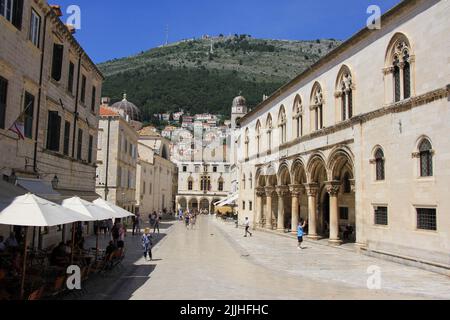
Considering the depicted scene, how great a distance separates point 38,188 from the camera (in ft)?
55.5

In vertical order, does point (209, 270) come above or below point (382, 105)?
below

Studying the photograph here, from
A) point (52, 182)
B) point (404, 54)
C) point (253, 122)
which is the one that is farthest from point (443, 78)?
point (253, 122)

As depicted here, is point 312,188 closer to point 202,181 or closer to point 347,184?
point 347,184

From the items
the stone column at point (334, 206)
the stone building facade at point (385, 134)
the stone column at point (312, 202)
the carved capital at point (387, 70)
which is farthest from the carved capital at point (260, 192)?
the carved capital at point (387, 70)

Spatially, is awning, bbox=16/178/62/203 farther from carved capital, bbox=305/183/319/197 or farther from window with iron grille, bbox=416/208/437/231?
carved capital, bbox=305/183/319/197

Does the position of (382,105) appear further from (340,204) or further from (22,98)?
(22,98)

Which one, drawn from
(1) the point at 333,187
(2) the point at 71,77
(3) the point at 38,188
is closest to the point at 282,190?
(1) the point at 333,187

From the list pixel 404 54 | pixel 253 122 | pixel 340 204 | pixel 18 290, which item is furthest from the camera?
pixel 253 122

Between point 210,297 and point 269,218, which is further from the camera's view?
point 269,218

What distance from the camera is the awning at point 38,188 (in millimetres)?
16031

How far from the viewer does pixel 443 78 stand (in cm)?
1569

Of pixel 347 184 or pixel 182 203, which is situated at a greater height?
pixel 347 184

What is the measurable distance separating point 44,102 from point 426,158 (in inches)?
663

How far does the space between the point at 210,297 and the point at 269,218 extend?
26.4 metres
